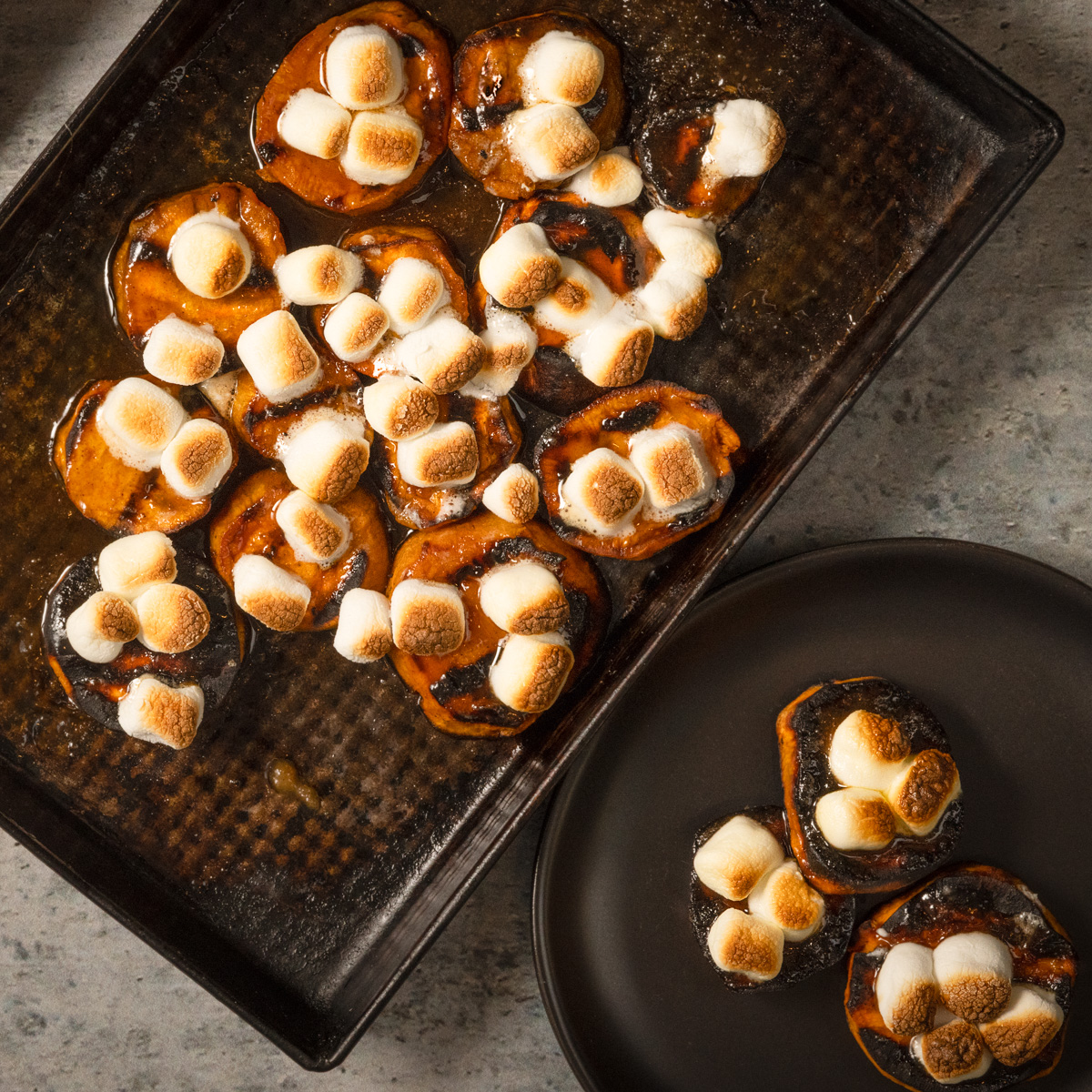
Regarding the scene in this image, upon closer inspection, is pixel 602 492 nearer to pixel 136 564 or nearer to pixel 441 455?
pixel 441 455

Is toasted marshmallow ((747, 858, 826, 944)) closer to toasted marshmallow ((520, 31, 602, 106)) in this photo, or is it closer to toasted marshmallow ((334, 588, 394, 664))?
toasted marshmallow ((334, 588, 394, 664))

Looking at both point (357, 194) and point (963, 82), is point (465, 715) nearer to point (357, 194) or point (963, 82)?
point (357, 194)

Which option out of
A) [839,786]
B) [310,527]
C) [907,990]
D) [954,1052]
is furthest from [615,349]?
[954,1052]

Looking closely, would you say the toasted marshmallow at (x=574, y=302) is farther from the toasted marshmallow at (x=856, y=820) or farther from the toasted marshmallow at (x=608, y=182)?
the toasted marshmallow at (x=856, y=820)

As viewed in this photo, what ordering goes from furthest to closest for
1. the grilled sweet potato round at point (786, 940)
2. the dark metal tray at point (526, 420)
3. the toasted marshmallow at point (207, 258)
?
the grilled sweet potato round at point (786, 940), the dark metal tray at point (526, 420), the toasted marshmallow at point (207, 258)

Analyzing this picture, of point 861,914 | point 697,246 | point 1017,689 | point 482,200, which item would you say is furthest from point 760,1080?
point 482,200

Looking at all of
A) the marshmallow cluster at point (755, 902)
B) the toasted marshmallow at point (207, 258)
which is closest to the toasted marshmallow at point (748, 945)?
the marshmallow cluster at point (755, 902)

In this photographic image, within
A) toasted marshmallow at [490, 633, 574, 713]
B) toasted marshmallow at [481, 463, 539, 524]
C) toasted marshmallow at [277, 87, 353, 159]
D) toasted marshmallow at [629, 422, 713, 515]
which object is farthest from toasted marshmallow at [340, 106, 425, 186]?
toasted marshmallow at [490, 633, 574, 713]
